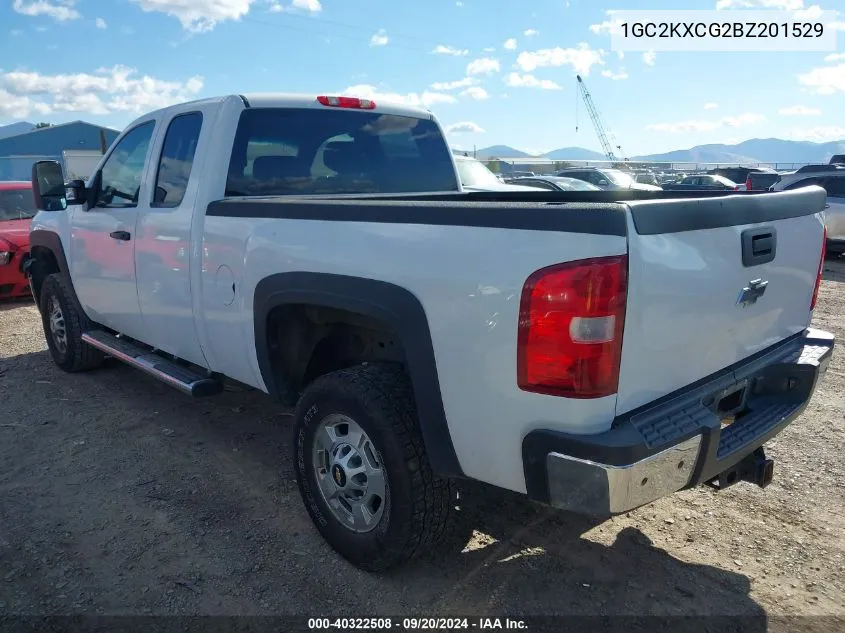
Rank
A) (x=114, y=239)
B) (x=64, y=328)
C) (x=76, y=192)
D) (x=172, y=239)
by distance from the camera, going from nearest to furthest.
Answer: (x=172, y=239)
(x=114, y=239)
(x=76, y=192)
(x=64, y=328)

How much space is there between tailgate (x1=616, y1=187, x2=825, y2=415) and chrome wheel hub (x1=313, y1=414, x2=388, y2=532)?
108 centimetres

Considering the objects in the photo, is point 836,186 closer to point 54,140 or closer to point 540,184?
point 540,184

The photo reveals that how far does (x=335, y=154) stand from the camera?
13.3ft

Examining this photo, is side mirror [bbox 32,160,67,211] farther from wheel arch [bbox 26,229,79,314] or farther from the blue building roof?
the blue building roof

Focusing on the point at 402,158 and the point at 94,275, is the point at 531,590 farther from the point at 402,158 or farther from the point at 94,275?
the point at 94,275

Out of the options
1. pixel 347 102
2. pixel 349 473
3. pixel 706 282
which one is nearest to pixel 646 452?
pixel 706 282

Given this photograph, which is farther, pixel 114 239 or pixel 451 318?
pixel 114 239

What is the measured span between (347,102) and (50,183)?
2665mm

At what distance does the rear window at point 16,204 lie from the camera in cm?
967

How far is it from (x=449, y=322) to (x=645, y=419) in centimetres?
72

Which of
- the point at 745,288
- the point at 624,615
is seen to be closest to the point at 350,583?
the point at 624,615

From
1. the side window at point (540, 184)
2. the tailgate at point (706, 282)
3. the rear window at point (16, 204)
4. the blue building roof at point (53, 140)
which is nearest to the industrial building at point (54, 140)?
the blue building roof at point (53, 140)

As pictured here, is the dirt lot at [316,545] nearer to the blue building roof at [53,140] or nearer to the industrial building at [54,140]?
the industrial building at [54,140]

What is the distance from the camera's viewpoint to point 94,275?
4.79 m
